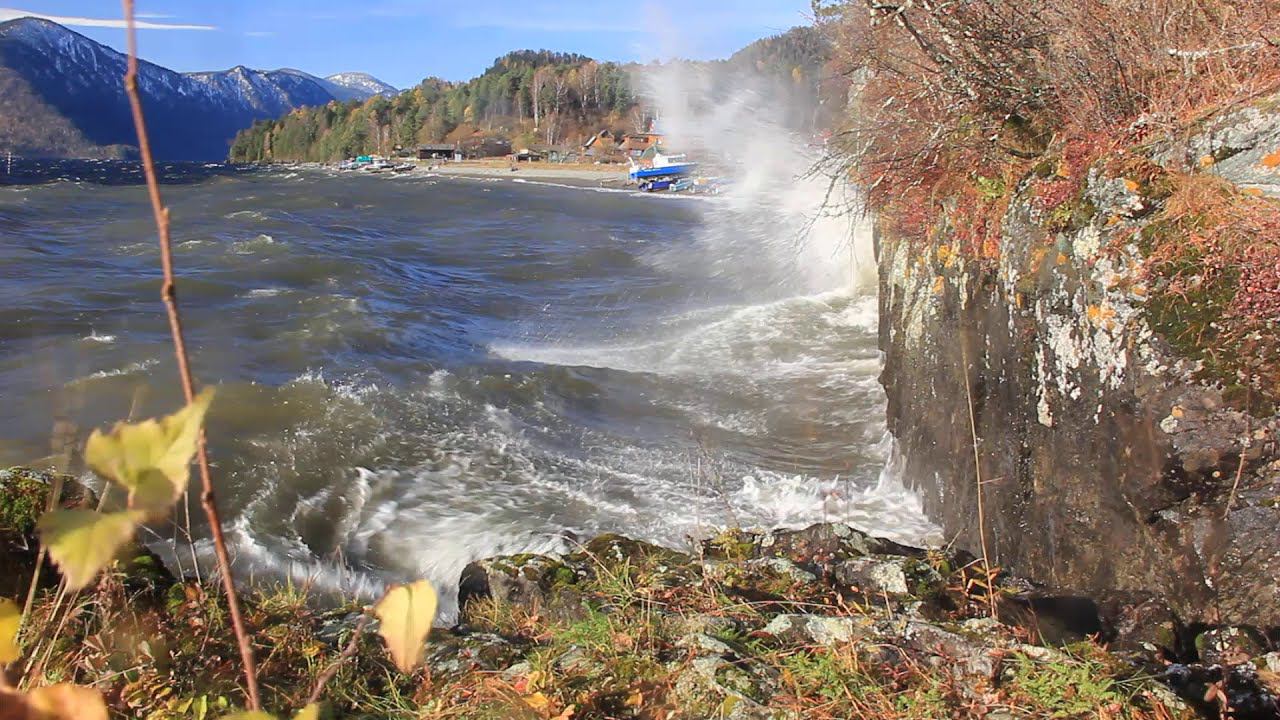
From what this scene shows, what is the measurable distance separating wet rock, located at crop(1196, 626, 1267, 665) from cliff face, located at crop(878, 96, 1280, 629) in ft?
0.57

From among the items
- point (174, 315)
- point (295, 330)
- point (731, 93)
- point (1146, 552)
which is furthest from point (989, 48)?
point (731, 93)

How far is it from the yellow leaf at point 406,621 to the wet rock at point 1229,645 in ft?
12.3

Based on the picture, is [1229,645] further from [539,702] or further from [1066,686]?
[539,702]

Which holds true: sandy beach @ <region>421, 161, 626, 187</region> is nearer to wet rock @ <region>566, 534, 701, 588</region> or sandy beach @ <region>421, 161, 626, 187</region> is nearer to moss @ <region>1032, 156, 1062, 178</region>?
moss @ <region>1032, 156, 1062, 178</region>

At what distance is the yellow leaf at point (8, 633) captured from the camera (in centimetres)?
76

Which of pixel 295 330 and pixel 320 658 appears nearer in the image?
pixel 320 658

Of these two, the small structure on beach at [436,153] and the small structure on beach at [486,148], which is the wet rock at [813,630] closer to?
the small structure on beach at [486,148]

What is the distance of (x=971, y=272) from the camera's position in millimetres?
6113

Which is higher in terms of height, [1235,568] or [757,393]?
[1235,568]

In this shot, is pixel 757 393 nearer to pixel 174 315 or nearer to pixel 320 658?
pixel 320 658

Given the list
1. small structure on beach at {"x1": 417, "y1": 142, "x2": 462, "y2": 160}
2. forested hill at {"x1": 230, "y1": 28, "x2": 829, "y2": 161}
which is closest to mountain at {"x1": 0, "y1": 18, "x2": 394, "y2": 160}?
forested hill at {"x1": 230, "y1": 28, "x2": 829, "y2": 161}

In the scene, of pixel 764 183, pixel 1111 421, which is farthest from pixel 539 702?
pixel 764 183

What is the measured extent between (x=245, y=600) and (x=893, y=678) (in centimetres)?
306

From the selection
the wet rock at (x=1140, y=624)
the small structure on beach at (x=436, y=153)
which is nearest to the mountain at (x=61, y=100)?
the small structure on beach at (x=436, y=153)
